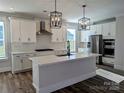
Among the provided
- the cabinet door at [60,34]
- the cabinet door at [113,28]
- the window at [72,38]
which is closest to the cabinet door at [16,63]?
the cabinet door at [60,34]

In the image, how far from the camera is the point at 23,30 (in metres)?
5.03

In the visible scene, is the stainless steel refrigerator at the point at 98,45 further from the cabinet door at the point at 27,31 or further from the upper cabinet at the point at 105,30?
the cabinet door at the point at 27,31

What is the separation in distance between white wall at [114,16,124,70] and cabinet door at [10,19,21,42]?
190 inches

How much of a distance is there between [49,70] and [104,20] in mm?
4988

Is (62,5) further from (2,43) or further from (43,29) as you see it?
(2,43)

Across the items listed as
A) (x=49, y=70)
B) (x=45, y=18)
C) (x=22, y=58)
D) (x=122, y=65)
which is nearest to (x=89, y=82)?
(x=49, y=70)

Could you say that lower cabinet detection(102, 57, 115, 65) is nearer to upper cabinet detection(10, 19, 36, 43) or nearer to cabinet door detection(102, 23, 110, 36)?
cabinet door detection(102, 23, 110, 36)

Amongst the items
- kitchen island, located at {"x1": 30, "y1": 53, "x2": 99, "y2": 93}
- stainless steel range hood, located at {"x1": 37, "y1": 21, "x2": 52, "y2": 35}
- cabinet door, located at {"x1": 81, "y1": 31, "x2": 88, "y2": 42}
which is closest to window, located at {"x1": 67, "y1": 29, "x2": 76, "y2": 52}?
cabinet door, located at {"x1": 81, "y1": 31, "x2": 88, "y2": 42}

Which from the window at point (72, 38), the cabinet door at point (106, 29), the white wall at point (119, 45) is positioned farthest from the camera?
the window at point (72, 38)

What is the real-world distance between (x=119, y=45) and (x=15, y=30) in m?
5.06

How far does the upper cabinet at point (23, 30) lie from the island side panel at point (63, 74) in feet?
8.62

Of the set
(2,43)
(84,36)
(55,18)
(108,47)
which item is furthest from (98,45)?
(2,43)

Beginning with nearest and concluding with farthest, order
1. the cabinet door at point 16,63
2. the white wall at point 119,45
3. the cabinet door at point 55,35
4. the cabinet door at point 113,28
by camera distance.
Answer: the cabinet door at point 16,63, the white wall at point 119,45, the cabinet door at point 113,28, the cabinet door at point 55,35

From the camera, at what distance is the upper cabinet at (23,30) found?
4821 mm
